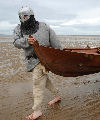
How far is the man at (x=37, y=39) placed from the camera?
4820mm

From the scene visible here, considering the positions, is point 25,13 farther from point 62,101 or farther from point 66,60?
point 62,101

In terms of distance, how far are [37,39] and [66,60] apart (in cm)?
69

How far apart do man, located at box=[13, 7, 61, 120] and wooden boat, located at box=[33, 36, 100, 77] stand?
0.57ft

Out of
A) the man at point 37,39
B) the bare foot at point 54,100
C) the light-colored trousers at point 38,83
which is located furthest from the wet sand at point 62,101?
the man at point 37,39

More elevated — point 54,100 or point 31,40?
point 31,40

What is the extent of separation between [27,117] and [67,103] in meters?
1.10

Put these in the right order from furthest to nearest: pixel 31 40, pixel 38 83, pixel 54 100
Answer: pixel 54 100 < pixel 38 83 < pixel 31 40

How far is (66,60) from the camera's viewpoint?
509 centimetres

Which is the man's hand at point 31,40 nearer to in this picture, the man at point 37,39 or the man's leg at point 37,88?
the man at point 37,39

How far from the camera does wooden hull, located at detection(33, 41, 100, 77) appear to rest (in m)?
4.86

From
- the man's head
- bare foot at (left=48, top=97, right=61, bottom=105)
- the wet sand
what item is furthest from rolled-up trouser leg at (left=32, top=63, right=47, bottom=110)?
the man's head

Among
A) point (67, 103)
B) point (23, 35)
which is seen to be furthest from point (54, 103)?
point (23, 35)

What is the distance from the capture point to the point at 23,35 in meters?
4.95

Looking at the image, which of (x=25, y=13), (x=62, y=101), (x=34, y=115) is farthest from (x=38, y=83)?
(x=25, y=13)
